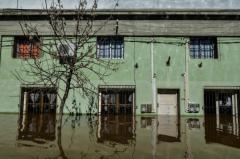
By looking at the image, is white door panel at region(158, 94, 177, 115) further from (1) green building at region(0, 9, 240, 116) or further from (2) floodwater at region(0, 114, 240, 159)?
(2) floodwater at region(0, 114, 240, 159)

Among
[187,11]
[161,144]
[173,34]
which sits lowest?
[161,144]

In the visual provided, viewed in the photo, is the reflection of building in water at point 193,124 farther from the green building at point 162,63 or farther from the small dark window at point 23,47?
the small dark window at point 23,47

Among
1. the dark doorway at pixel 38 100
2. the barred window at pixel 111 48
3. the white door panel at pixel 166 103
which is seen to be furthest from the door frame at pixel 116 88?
the dark doorway at pixel 38 100

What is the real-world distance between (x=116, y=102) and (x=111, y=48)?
326cm

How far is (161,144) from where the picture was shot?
9.90 m

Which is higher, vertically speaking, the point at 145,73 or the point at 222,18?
the point at 222,18

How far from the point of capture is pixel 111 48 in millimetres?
21031

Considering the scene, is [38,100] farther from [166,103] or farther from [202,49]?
[202,49]

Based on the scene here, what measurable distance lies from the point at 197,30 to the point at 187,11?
126cm

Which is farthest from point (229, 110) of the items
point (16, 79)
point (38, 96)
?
point (16, 79)

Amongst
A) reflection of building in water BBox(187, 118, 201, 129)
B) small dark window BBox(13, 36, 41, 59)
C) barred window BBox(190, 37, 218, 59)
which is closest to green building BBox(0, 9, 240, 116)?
barred window BBox(190, 37, 218, 59)

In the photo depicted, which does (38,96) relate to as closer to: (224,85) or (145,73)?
(145,73)

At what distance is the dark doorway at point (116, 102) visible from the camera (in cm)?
2056

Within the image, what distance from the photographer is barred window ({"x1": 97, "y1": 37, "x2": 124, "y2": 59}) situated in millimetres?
20969
